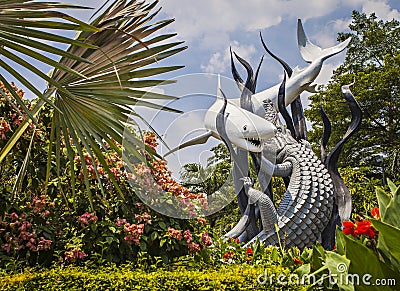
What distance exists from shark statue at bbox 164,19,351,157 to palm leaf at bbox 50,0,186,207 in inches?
38.2

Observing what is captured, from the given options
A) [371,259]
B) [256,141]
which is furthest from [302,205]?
[371,259]

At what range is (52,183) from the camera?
436 centimetres

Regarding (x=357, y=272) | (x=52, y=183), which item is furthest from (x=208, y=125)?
(x=357, y=272)

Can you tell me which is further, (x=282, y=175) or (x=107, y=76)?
(x=282, y=175)

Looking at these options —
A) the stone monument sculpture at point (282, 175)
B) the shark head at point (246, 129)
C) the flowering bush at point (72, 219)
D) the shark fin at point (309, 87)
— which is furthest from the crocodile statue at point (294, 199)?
the flowering bush at point (72, 219)

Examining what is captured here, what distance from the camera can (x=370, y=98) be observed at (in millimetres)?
16109

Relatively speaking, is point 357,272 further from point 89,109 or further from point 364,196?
point 364,196

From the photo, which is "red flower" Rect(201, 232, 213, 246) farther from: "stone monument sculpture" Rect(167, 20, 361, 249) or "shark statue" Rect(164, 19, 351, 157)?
"stone monument sculpture" Rect(167, 20, 361, 249)

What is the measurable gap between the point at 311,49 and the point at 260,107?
245 cm

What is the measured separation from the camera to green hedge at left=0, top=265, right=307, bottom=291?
113 inches

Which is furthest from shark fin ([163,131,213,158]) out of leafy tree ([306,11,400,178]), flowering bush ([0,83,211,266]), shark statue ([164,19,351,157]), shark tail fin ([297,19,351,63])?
leafy tree ([306,11,400,178])

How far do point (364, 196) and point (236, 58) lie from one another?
7258mm

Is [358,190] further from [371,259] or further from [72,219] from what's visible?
[371,259]

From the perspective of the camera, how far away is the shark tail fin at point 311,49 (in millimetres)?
8938
